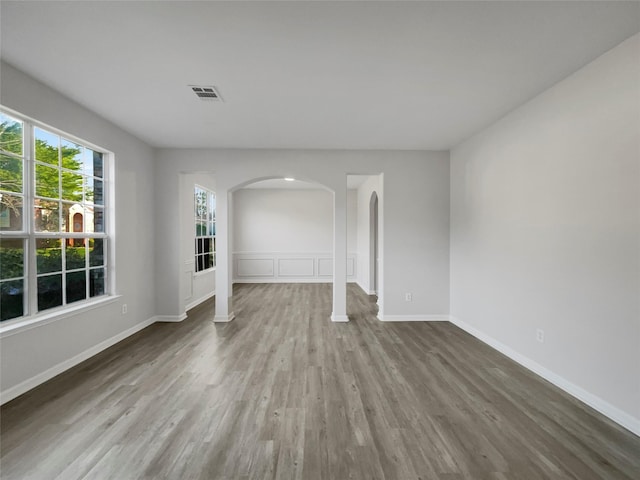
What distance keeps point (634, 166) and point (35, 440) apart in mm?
4535

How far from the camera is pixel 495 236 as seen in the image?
3.52m

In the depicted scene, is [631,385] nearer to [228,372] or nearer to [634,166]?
[634,166]

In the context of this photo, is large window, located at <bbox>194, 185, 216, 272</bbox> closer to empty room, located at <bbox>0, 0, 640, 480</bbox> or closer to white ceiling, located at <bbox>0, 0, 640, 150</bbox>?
empty room, located at <bbox>0, 0, 640, 480</bbox>

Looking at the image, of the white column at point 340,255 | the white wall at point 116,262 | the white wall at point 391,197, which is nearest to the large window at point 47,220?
the white wall at point 116,262

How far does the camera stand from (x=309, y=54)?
2.17 meters

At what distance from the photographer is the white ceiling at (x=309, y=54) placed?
5.85ft

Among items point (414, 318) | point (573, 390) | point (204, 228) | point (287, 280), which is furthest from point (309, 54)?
point (287, 280)

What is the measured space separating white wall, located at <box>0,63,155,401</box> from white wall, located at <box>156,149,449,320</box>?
0.85 ft

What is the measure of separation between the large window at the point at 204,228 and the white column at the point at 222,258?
1.31 metres

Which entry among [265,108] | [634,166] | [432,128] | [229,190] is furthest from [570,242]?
[229,190]

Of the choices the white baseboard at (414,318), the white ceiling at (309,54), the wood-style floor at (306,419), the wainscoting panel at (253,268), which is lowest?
the wood-style floor at (306,419)

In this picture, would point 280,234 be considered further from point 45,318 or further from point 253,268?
point 45,318

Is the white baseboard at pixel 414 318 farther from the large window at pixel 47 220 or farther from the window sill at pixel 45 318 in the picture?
the large window at pixel 47 220

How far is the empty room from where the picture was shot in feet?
5.89
